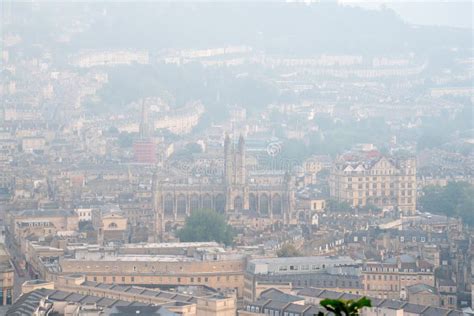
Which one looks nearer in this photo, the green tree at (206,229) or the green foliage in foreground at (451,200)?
the green tree at (206,229)

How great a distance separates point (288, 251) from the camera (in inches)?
2024

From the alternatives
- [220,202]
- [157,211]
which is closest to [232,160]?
[220,202]

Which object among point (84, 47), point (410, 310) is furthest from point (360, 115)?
point (410, 310)

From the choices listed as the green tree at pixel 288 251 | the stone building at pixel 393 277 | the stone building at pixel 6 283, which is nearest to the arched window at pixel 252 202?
the green tree at pixel 288 251

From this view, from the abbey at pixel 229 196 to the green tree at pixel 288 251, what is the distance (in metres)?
14.0

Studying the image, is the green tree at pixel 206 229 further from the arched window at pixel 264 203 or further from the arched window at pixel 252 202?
the arched window at pixel 252 202

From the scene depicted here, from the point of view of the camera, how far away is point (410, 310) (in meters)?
41.0

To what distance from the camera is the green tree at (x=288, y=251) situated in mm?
51188

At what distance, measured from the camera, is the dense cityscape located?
47500mm

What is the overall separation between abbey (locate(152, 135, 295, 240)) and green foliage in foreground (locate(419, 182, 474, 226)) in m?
4.86

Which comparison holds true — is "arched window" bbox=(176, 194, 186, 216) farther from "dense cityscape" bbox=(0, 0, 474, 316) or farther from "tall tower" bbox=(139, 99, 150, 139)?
"tall tower" bbox=(139, 99, 150, 139)

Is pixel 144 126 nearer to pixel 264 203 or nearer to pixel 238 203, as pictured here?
pixel 238 203

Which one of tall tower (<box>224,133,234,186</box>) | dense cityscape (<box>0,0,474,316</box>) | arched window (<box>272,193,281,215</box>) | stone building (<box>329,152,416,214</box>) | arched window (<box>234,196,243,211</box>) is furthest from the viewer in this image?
stone building (<box>329,152,416,214</box>)

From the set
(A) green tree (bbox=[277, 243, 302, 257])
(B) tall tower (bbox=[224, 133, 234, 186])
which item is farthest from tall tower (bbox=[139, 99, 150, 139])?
(A) green tree (bbox=[277, 243, 302, 257])
